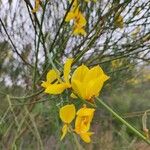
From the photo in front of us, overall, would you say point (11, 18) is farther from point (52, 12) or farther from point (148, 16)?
point (148, 16)

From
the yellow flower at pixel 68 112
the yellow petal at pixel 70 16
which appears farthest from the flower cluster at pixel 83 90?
the yellow petal at pixel 70 16

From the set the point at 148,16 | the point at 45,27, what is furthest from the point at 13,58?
the point at 148,16

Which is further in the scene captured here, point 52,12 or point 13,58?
point 13,58

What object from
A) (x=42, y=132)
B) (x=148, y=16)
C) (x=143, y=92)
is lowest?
(x=143, y=92)

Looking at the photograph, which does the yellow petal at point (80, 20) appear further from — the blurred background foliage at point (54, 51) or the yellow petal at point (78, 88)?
the yellow petal at point (78, 88)

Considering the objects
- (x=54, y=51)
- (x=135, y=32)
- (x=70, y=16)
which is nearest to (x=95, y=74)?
(x=70, y=16)

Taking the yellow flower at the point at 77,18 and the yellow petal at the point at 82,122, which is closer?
the yellow petal at the point at 82,122

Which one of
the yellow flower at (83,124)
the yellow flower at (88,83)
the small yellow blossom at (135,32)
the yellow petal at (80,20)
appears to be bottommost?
the small yellow blossom at (135,32)

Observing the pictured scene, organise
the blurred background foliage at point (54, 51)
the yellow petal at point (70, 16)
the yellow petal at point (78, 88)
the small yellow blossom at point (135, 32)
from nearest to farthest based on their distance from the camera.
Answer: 1. the yellow petal at point (78, 88)
2. the yellow petal at point (70, 16)
3. the blurred background foliage at point (54, 51)
4. the small yellow blossom at point (135, 32)
